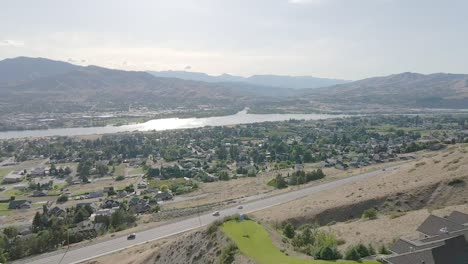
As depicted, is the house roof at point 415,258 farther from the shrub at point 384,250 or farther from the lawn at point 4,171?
the lawn at point 4,171

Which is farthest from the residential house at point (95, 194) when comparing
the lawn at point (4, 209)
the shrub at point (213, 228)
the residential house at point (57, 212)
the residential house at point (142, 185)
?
the shrub at point (213, 228)

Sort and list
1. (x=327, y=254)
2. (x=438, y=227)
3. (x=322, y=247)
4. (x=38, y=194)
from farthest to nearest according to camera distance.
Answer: (x=38, y=194) → (x=438, y=227) → (x=322, y=247) → (x=327, y=254)

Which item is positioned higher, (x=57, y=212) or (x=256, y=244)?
(x=256, y=244)

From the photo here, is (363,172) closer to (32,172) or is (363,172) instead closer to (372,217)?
(372,217)

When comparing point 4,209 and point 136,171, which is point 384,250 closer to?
point 4,209

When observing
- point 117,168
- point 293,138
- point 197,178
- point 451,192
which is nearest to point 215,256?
point 451,192

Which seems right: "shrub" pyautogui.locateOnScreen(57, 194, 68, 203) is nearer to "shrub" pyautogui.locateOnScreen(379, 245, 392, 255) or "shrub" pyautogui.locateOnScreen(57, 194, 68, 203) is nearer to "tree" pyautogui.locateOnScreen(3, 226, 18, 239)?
"tree" pyautogui.locateOnScreen(3, 226, 18, 239)

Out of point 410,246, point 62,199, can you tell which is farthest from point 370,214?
point 62,199
